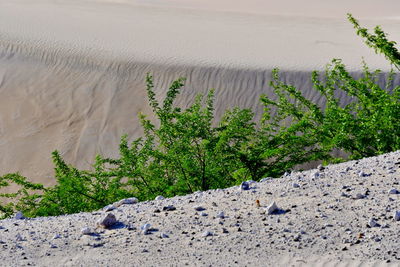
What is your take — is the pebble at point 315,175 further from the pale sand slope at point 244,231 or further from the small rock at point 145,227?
the small rock at point 145,227

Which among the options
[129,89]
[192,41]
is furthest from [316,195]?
[192,41]

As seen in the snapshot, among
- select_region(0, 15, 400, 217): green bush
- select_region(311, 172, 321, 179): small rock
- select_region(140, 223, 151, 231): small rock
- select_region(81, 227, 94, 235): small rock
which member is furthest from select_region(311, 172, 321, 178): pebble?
select_region(0, 15, 400, 217): green bush

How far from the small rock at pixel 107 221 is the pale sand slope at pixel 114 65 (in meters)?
9.09

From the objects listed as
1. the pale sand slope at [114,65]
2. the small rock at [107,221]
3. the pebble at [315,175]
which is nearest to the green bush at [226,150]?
the pebble at [315,175]

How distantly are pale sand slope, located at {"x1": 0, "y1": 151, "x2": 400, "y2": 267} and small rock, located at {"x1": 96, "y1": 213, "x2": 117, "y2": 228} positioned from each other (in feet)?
0.18

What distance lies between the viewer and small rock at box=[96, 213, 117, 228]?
5883 mm

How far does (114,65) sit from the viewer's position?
703 inches

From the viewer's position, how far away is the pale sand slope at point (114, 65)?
52.6 feet

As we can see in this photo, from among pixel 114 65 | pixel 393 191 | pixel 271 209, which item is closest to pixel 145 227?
pixel 271 209

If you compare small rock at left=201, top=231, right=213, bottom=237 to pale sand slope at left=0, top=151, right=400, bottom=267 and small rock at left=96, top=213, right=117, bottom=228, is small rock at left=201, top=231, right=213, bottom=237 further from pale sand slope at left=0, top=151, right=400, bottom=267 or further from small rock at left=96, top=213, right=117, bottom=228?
small rock at left=96, top=213, right=117, bottom=228

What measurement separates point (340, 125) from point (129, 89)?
8.67m

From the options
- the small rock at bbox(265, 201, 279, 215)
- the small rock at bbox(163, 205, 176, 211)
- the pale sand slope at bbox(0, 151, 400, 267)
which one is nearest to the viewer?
the pale sand slope at bbox(0, 151, 400, 267)

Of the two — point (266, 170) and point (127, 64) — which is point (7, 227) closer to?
point (266, 170)

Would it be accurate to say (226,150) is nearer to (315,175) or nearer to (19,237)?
(315,175)
